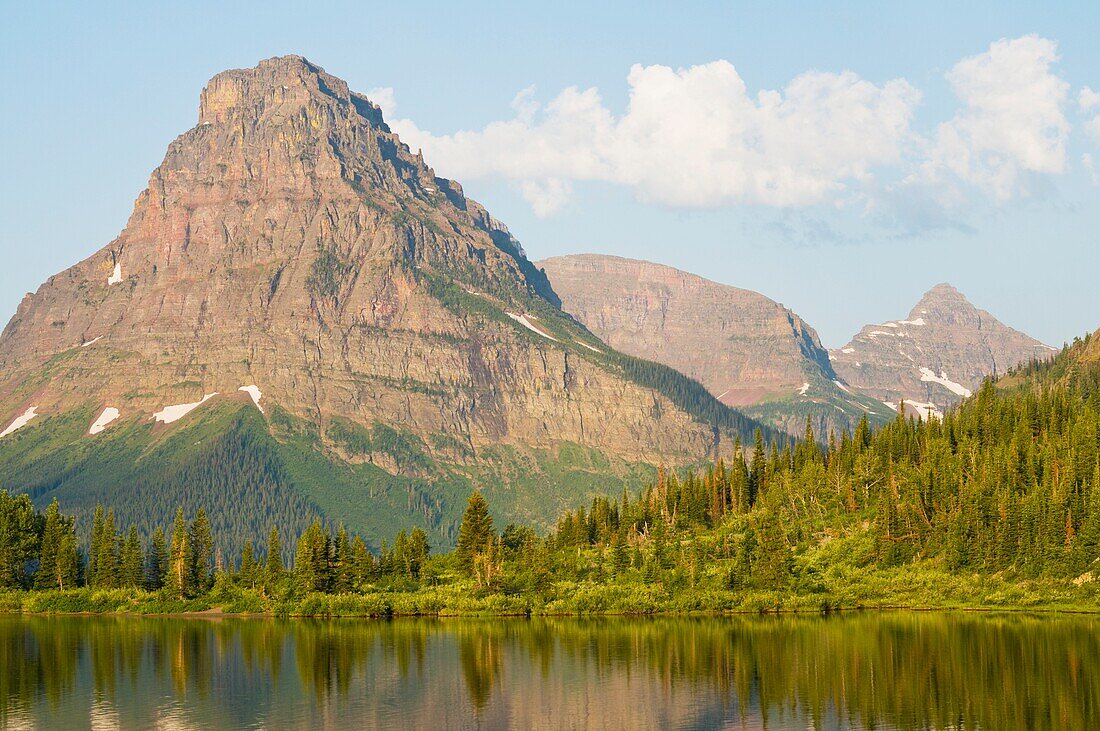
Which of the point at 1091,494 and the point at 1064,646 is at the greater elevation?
the point at 1091,494

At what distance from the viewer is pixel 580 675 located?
134 m

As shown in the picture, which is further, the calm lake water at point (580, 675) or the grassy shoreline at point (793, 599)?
the grassy shoreline at point (793, 599)

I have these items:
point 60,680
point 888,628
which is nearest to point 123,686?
point 60,680

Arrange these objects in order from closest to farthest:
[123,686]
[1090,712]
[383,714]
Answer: [1090,712], [383,714], [123,686]

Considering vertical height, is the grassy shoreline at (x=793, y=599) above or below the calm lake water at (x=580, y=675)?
above

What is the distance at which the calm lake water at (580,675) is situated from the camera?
11269cm

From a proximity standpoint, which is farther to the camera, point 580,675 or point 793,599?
point 793,599

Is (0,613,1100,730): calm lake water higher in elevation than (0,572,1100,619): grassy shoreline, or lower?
lower

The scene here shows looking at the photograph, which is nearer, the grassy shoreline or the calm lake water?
the calm lake water

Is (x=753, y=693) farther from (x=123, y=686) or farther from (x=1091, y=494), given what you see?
(x=1091, y=494)

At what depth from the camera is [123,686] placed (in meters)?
132

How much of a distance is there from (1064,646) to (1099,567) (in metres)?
39.0

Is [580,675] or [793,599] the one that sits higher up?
[793,599]

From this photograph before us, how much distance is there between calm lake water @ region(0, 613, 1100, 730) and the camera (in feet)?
370
